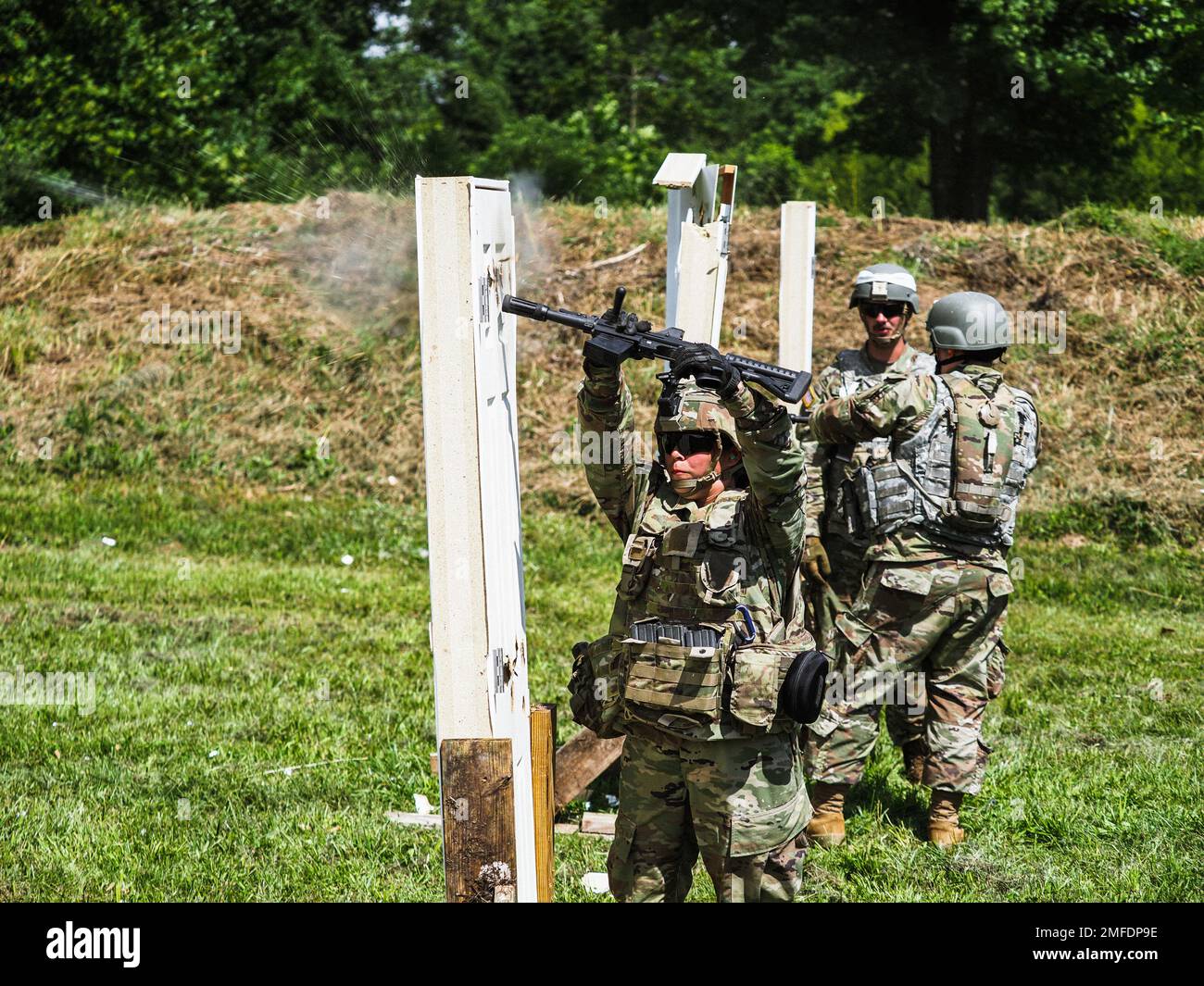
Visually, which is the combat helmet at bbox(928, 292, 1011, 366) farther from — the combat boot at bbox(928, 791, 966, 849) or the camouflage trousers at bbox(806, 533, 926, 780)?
the combat boot at bbox(928, 791, 966, 849)

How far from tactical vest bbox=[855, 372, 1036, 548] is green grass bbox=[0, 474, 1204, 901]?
142 cm

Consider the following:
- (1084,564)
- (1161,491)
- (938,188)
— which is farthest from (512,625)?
(938,188)

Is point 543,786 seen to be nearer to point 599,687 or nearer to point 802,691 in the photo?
point 599,687

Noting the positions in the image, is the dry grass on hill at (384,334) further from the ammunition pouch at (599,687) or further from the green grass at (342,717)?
the ammunition pouch at (599,687)

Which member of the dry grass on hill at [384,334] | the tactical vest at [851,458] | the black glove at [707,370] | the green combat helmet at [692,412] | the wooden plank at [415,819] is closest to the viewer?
the black glove at [707,370]

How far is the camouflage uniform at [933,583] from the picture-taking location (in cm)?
552

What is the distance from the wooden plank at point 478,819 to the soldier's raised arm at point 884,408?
2.76 m

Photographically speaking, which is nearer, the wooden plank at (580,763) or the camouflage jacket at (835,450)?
the wooden plank at (580,763)

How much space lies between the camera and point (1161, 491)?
37.6 ft

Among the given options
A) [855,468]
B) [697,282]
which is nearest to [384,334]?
[855,468]

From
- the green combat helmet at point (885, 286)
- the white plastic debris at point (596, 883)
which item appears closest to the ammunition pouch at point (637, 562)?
the white plastic debris at point (596, 883)

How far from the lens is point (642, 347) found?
3672 mm

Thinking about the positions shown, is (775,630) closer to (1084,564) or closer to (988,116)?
(1084,564)

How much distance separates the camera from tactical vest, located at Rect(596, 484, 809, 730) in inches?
156
